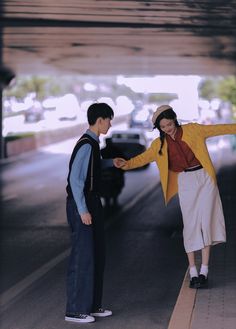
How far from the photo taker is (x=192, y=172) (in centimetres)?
936

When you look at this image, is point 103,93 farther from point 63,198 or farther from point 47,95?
point 63,198

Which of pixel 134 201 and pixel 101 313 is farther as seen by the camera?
pixel 134 201

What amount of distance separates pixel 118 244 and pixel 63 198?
30.1 ft

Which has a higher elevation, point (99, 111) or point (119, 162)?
point (99, 111)

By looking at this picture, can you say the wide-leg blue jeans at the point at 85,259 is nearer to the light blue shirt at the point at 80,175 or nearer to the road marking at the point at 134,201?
the light blue shirt at the point at 80,175

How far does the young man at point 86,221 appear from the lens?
27.2 ft

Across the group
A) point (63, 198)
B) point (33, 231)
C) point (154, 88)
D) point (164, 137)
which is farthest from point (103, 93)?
point (164, 137)

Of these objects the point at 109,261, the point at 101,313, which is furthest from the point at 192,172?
the point at 109,261

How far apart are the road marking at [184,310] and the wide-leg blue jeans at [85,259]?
2.45 feet

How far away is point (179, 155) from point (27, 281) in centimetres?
289

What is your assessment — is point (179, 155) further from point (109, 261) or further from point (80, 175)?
point (109, 261)

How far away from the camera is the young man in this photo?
27.2 ft

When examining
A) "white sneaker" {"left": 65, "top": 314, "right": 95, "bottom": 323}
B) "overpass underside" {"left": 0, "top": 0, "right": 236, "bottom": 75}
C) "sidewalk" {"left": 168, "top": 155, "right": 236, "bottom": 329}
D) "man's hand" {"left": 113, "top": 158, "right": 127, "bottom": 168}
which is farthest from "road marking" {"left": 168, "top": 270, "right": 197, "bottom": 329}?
"overpass underside" {"left": 0, "top": 0, "right": 236, "bottom": 75}

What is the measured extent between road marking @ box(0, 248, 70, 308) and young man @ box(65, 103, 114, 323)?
5.22 feet
